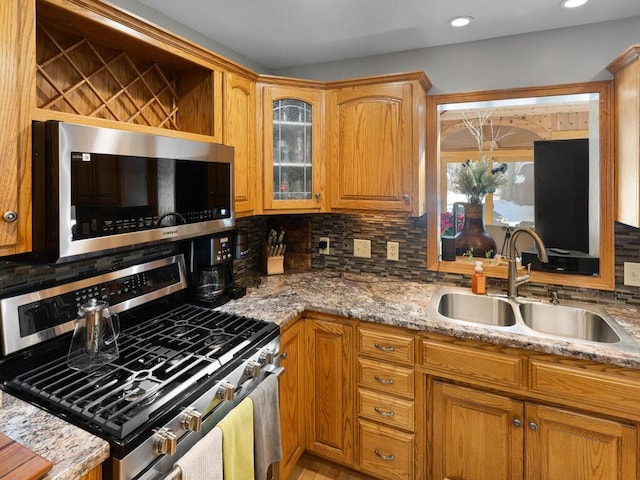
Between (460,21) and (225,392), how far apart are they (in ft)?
6.78

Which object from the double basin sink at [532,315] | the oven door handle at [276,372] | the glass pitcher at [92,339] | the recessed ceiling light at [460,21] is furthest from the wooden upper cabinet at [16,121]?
the recessed ceiling light at [460,21]

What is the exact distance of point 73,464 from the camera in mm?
849

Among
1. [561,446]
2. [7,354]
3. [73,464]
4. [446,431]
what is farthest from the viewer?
[446,431]

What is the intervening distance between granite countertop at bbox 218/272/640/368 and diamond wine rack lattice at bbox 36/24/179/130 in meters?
1.03

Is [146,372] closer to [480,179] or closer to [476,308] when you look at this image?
[476,308]

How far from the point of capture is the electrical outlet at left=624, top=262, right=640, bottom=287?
189 cm

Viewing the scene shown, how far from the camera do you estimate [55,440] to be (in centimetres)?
93

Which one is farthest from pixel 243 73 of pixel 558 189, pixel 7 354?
pixel 558 189

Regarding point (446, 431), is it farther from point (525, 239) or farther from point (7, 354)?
point (7, 354)

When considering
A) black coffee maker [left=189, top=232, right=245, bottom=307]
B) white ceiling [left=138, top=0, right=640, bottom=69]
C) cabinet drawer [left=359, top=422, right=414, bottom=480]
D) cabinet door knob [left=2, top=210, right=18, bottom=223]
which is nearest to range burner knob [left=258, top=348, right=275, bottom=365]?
black coffee maker [left=189, top=232, right=245, bottom=307]

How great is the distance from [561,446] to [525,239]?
1.29 m

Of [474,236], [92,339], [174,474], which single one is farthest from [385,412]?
[92,339]

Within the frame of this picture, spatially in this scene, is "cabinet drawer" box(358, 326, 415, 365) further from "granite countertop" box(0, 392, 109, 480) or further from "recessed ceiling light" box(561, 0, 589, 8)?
"recessed ceiling light" box(561, 0, 589, 8)

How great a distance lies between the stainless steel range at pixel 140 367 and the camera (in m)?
1.02
